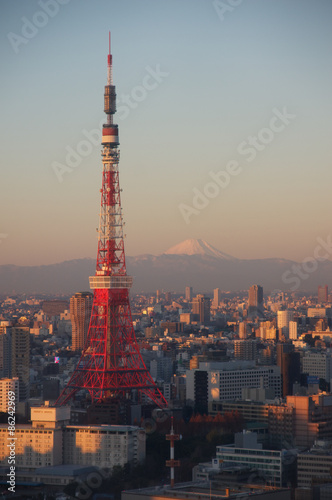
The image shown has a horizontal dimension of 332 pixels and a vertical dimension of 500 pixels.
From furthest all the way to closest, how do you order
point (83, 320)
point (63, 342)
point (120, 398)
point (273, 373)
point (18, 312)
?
1. point (18, 312)
2. point (63, 342)
3. point (83, 320)
4. point (273, 373)
5. point (120, 398)

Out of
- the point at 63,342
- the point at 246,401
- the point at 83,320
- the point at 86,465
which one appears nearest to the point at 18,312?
Result: the point at 63,342

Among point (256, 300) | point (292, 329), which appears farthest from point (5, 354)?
point (256, 300)

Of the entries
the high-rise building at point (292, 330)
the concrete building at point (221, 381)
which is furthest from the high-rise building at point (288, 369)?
the high-rise building at point (292, 330)

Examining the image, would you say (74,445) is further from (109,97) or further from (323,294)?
(323,294)

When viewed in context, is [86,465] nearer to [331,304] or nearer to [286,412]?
[286,412]

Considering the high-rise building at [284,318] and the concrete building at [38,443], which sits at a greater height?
the high-rise building at [284,318]

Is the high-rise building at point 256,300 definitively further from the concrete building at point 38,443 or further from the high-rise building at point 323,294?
the concrete building at point 38,443

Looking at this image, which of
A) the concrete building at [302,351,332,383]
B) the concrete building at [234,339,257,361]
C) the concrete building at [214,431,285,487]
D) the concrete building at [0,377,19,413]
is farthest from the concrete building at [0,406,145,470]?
the concrete building at [234,339,257,361]
